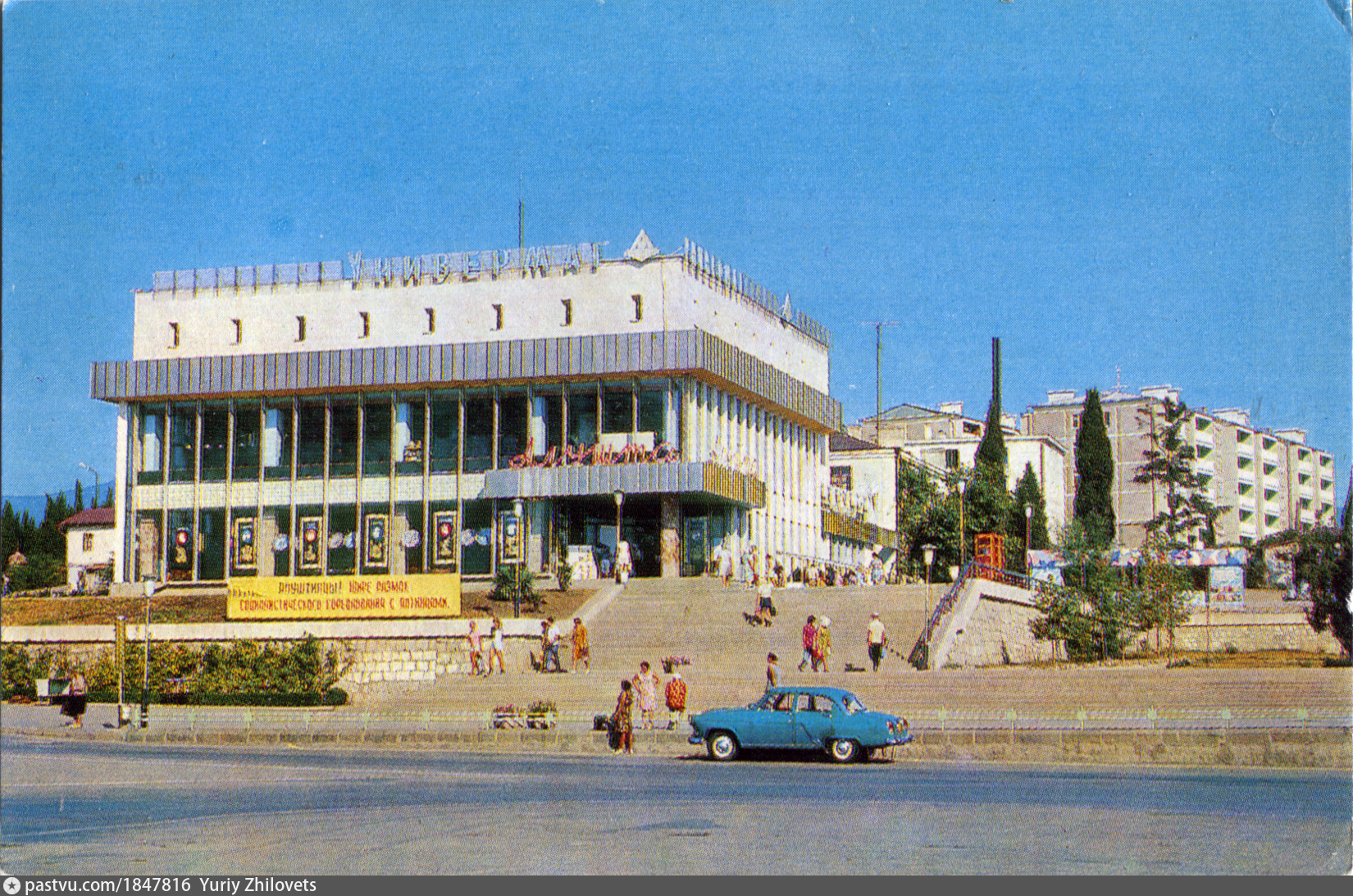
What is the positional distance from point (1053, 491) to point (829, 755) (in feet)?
217

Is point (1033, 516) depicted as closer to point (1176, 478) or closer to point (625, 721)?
point (1176, 478)

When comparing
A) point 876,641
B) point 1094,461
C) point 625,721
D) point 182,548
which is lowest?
point 625,721

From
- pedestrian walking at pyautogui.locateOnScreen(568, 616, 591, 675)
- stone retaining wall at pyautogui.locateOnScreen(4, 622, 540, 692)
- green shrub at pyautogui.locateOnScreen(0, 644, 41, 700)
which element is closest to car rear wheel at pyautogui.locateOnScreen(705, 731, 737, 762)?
pedestrian walking at pyautogui.locateOnScreen(568, 616, 591, 675)

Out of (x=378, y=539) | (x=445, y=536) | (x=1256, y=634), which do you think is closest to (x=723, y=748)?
(x=445, y=536)

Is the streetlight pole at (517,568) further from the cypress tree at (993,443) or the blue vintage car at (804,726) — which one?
the cypress tree at (993,443)

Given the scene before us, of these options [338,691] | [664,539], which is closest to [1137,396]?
[664,539]

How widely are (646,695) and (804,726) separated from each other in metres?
3.70

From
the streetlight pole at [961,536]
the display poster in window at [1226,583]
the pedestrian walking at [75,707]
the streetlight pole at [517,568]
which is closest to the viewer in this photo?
the pedestrian walking at [75,707]

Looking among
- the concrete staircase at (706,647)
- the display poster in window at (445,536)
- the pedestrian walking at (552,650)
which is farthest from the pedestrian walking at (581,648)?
the display poster in window at (445,536)

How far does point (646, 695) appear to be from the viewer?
25.9 m

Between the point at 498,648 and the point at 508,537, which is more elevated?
the point at 508,537

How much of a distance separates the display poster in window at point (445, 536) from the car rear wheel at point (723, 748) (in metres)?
25.4

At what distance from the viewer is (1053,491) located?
284ft

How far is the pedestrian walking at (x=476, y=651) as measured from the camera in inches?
1321
